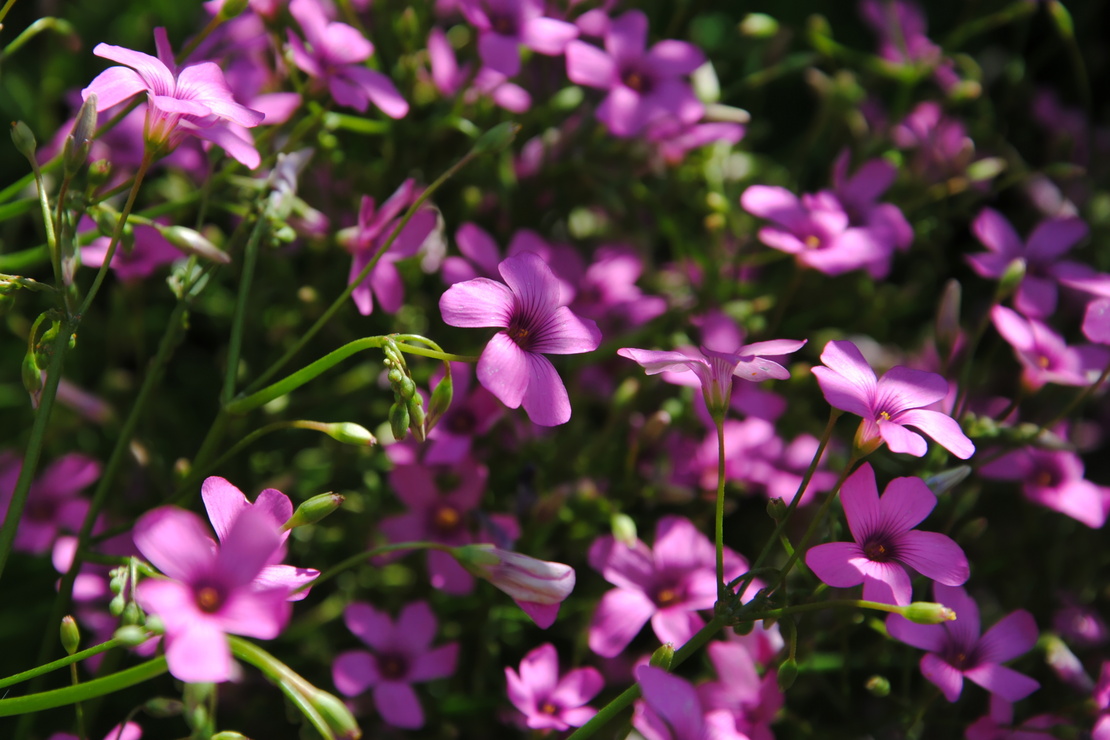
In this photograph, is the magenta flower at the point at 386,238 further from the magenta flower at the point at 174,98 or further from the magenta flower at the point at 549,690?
the magenta flower at the point at 549,690

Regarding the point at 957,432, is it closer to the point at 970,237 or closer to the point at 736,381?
the point at 736,381

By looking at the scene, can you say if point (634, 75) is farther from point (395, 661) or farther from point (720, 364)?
point (395, 661)

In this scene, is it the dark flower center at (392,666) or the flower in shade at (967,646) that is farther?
the dark flower center at (392,666)

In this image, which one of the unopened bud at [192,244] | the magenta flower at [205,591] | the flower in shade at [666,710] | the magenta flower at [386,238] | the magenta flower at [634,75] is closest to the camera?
the magenta flower at [205,591]

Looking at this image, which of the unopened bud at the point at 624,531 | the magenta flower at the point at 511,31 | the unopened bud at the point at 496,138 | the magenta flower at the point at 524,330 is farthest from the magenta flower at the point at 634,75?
the unopened bud at the point at 624,531

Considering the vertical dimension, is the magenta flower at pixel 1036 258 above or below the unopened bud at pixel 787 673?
above

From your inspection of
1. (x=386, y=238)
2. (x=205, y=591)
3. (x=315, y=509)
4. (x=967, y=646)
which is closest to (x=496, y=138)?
(x=386, y=238)

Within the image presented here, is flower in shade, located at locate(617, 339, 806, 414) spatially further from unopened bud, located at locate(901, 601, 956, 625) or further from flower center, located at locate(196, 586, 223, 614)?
flower center, located at locate(196, 586, 223, 614)
